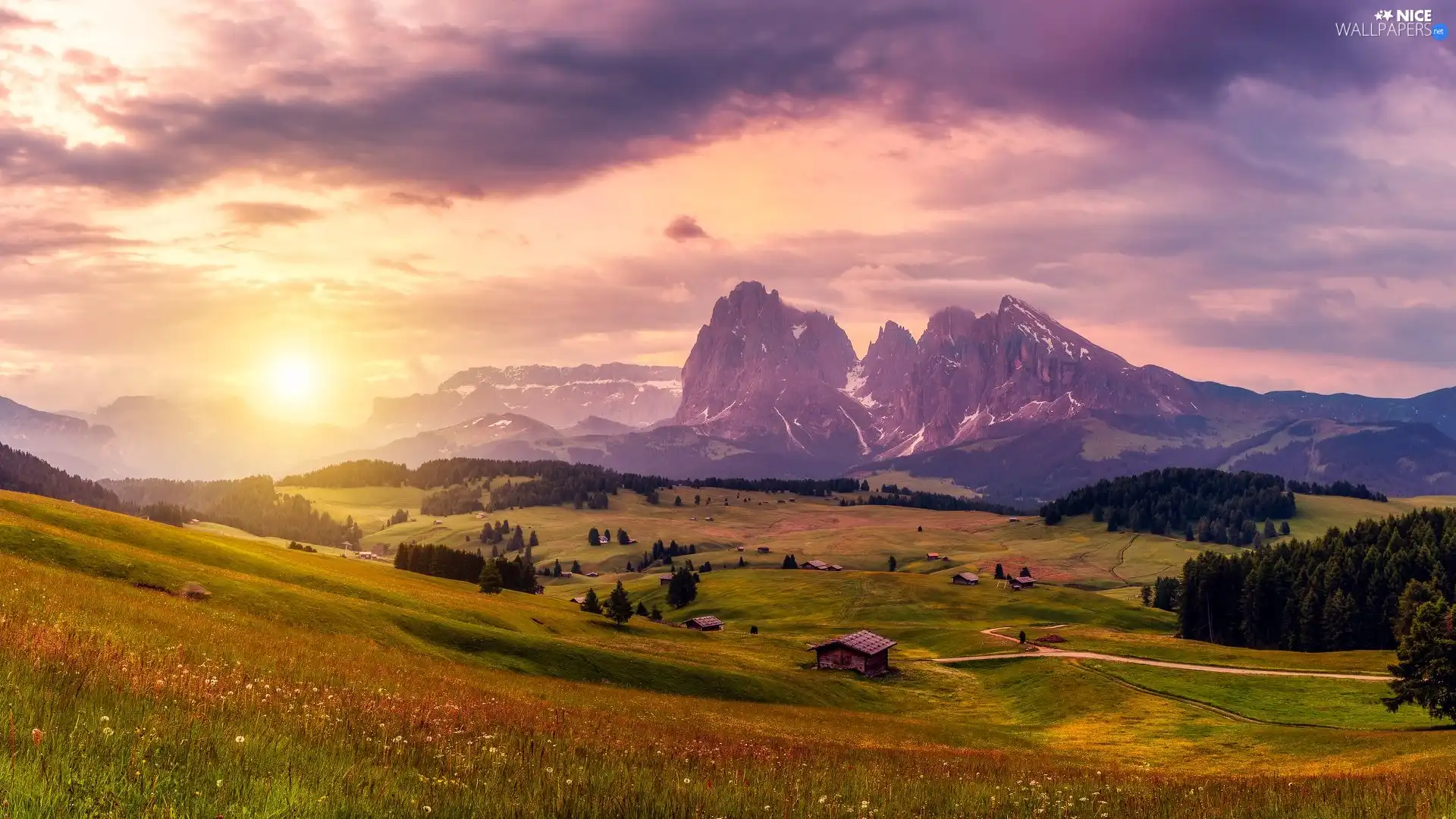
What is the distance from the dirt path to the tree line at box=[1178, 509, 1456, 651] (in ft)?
104

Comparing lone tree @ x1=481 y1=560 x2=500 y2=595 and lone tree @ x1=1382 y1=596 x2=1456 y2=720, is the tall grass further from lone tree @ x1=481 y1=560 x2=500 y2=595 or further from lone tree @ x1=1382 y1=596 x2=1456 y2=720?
lone tree @ x1=481 y1=560 x2=500 y2=595

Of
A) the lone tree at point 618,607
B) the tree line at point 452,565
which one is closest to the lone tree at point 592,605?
the lone tree at point 618,607

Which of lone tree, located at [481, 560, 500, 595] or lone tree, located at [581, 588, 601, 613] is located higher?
lone tree, located at [481, 560, 500, 595]

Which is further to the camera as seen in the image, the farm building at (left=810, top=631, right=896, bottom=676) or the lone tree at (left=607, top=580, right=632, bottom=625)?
the lone tree at (left=607, top=580, right=632, bottom=625)

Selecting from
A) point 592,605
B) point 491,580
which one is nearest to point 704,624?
point 592,605

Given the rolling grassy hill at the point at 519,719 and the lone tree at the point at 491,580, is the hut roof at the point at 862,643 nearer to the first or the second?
the rolling grassy hill at the point at 519,719

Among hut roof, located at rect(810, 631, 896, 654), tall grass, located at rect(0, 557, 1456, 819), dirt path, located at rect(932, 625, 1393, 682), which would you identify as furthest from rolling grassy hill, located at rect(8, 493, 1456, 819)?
dirt path, located at rect(932, 625, 1393, 682)

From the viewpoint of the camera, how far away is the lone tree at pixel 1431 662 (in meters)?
59.5

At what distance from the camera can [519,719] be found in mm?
20219

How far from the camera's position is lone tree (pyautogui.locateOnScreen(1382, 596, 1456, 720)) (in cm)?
5947

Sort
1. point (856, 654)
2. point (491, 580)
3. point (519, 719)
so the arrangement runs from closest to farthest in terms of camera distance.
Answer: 1. point (519, 719)
2. point (856, 654)
3. point (491, 580)

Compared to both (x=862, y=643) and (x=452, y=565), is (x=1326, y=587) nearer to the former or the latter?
(x=862, y=643)

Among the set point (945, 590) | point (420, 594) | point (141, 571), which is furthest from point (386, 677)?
point (945, 590)

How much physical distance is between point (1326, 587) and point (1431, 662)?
89.8 meters
